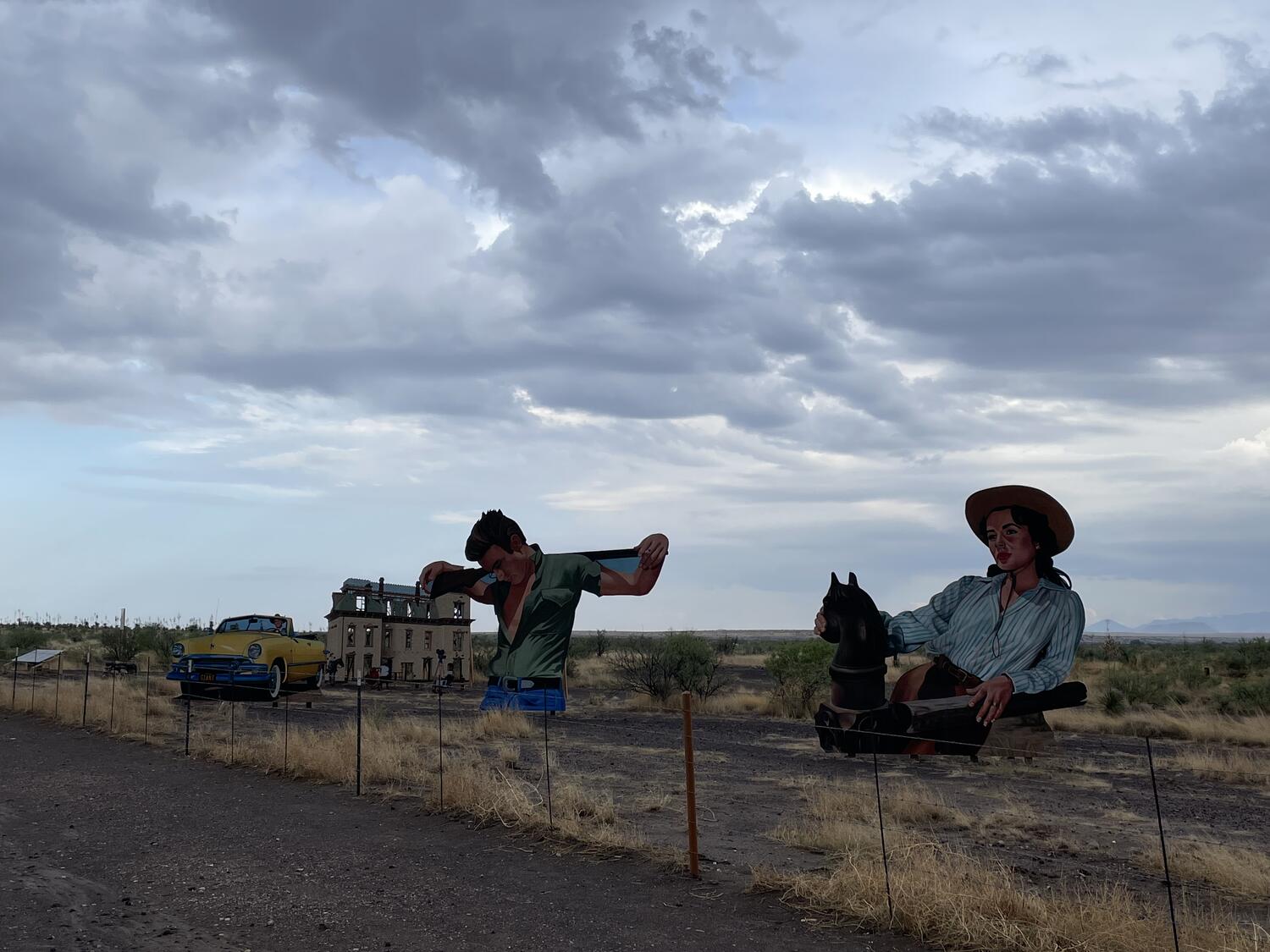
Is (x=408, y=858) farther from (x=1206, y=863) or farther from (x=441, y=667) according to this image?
(x=441, y=667)

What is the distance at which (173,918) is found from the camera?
350 inches

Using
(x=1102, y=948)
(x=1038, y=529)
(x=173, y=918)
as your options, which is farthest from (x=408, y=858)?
(x=1038, y=529)

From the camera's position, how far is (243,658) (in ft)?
92.0

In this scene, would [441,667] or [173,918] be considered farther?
[441,667]

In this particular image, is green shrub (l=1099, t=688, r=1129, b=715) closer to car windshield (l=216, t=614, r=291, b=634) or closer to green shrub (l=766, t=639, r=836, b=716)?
green shrub (l=766, t=639, r=836, b=716)

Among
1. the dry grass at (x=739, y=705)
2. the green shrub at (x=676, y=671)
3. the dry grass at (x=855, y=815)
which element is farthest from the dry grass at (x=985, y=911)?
the green shrub at (x=676, y=671)

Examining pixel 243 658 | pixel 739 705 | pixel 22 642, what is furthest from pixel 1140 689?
pixel 22 642

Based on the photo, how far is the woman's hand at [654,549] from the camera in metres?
24.1

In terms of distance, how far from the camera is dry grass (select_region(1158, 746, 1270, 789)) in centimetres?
1794

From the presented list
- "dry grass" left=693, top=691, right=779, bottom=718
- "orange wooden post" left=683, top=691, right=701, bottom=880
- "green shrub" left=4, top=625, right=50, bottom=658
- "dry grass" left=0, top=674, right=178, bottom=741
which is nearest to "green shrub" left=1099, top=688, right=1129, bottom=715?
"dry grass" left=693, top=691, right=779, bottom=718

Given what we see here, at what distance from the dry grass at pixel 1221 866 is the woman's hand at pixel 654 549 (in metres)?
13.3

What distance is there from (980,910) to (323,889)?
6.04m

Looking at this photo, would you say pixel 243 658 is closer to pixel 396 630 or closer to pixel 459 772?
pixel 396 630

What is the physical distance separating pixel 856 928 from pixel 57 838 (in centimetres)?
938
